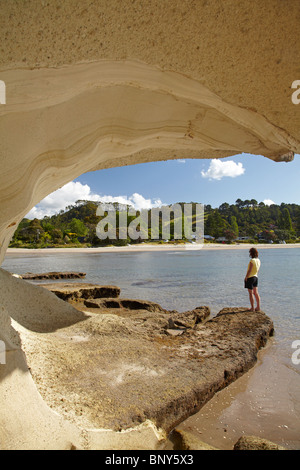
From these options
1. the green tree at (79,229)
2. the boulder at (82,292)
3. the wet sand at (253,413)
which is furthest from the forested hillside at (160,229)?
the wet sand at (253,413)

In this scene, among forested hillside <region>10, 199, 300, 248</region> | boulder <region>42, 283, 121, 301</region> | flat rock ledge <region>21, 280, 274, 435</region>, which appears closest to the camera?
flat rock ledge <region>21, 280, 274, 435</region>

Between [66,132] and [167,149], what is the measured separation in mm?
1019

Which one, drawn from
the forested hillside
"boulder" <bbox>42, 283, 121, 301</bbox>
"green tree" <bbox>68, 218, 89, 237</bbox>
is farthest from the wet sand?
"green tree" <bbox>68, 218, 89, 237</bbox>

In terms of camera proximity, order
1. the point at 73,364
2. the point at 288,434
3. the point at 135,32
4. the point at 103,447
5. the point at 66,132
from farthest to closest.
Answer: the point at 73,364, the point at 288,434, the point at 66,132, the point at 103,447, the point at 135,32

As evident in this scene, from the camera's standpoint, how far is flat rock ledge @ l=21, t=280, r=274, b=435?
2.08m

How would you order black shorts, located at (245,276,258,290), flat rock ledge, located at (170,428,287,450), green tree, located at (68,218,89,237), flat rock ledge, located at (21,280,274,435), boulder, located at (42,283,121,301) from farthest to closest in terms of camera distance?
green tree, located at (68,218,89,237) → boulder, located at (42,283,121,301) → black shorts, located at (245,276,258,290) → flat rock ledge, located at (21,280,274,435) → flat rock ledge, located at (170,428,287,450)

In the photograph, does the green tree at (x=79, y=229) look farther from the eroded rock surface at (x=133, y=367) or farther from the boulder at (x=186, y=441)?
the boulder at (x=186, y=441)

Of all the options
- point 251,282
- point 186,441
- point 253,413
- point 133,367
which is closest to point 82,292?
point 251,282

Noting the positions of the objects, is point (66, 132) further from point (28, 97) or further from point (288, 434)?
point (288, 434)

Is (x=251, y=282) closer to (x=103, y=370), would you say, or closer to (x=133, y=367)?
(x=133, y=367)

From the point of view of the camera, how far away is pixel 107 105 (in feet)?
6.84

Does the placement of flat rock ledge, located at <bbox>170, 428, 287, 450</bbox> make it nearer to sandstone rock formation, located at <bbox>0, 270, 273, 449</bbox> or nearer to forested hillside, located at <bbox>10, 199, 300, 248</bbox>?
sandstone rock formation, located at <bbox>0, 270, 273, 449</bbox>

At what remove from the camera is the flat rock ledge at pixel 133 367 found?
2076 mm

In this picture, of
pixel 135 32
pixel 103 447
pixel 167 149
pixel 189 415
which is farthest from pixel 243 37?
pixel 189 415
